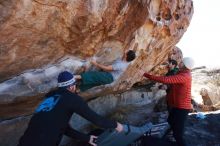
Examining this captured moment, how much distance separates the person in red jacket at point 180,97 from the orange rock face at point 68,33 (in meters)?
0.89

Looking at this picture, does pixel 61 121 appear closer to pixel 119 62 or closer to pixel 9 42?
pixel 9 42

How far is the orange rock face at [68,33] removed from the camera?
18.5 feet

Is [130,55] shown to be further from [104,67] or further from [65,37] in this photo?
[65,37]

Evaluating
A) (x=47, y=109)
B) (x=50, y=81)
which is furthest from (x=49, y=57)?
(x=47, y=109)

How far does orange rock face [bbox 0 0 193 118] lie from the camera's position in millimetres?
5625

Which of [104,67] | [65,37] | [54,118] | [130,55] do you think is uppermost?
[65,37]

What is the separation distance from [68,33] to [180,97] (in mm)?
2568

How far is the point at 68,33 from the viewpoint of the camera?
6266mm

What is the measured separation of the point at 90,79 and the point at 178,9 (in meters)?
2.61

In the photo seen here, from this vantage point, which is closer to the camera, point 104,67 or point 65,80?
point 65,80

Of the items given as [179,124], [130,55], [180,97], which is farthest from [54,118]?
[180,97]

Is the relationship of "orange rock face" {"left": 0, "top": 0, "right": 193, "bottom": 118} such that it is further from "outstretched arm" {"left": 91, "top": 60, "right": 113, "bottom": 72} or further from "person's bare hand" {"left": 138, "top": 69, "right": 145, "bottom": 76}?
"person's bare hand" {"left": 138, "top": 69, "right": 145, "bottom": 76}

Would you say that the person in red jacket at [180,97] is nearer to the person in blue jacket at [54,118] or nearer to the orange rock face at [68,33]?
the orange rock face at [68,33]

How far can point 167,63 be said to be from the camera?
1012cm
